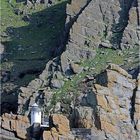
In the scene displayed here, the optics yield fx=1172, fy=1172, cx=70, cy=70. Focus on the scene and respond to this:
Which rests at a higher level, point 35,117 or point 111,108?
point 111,108

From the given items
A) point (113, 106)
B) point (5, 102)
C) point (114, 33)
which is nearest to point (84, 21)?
point (114, 33)

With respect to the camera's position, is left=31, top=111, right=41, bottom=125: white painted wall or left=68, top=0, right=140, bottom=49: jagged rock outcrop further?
left=68, top=0, right=140, bottom=49: jagged rock outcrop

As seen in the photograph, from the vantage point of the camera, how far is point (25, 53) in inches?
6225

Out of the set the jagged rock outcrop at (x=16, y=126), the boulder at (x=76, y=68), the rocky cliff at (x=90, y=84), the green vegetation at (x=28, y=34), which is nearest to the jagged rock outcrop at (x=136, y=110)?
the rocky cliff at (x=90, y=84)

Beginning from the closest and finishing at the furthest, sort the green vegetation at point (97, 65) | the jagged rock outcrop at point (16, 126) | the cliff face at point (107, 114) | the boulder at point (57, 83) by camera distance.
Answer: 1. the jagged rock outcrop at point (16, 126)
2. the cliff face at point (107, 114)
3. the green vegetation at point (97, 65)
4. the boulder at point (57, 83)

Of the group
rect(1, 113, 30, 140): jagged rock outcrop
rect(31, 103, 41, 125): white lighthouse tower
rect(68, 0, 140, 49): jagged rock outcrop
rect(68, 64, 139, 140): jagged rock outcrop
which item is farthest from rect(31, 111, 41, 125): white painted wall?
rect(68, 0, 140, 49): jagged rock outcrop

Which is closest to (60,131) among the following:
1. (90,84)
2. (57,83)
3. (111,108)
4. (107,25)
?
(111,108)

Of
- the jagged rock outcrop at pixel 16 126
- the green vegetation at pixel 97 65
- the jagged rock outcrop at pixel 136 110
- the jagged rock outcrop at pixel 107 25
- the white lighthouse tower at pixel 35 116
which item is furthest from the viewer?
the jagged rock outcrop at pixel 107 25

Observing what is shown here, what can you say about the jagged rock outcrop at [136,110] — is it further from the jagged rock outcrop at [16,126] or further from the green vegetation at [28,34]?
the green vegetation at [28,34]

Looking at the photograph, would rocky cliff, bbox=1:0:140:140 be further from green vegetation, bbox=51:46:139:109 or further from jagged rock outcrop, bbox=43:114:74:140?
green vegetation, bbox=51:46:139:109

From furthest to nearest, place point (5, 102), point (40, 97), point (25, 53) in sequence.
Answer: point (25, 53), point (5, 102), point (40, 97)

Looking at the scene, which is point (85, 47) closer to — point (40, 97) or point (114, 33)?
point (114, 33)

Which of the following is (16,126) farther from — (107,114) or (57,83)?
(57,83)

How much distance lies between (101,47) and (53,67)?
832 cm
